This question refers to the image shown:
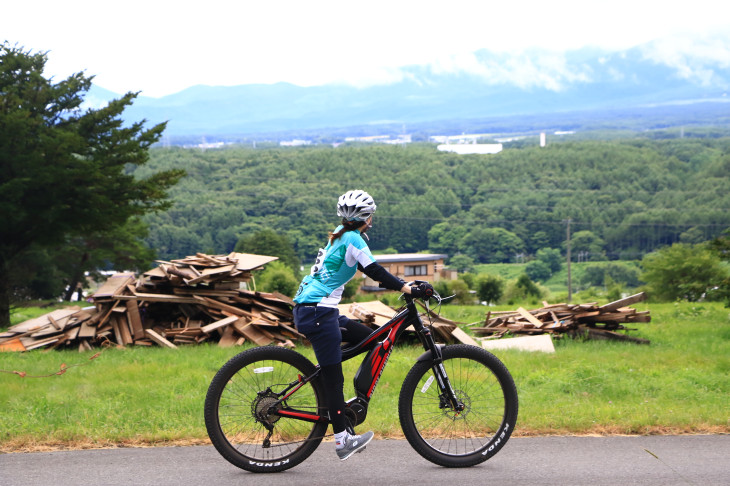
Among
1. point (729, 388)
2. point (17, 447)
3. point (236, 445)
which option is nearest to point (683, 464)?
point (236, 445)

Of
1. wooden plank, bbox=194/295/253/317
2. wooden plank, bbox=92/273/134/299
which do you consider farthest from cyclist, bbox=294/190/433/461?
wooden plank, bbox=92/273/134/299

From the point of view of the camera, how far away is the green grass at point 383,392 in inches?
282

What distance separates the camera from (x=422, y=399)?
6117 mm

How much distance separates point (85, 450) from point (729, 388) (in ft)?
24.4

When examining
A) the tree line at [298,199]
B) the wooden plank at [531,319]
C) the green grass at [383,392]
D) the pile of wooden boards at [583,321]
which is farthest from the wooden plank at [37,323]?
the wooden plank at [531,319]

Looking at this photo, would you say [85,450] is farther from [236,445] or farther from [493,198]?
[493,198]

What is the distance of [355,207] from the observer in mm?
5785

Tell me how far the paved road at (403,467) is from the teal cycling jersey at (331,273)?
52.5 inches

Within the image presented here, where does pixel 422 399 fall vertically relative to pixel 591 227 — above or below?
above

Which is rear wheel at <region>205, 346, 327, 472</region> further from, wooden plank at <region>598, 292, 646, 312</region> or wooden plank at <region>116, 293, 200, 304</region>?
wooden plank at <region>598, 292, 646, 312</region>

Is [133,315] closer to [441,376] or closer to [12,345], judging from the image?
[12,345]

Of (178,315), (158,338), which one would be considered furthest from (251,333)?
(178,315)

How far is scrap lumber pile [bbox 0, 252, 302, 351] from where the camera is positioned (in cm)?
1406

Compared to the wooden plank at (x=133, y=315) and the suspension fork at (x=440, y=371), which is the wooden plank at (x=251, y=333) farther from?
the suspension fork at (x=440, y=371)
